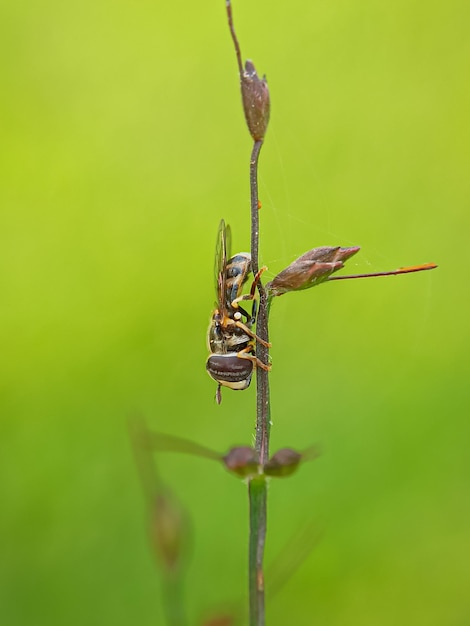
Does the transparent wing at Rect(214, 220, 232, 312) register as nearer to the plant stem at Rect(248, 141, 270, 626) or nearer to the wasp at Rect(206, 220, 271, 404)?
the wasp at Rect(206, 220, 271, 404)

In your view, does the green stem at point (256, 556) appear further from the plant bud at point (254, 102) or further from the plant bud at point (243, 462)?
the plant bud at point (254, 102)

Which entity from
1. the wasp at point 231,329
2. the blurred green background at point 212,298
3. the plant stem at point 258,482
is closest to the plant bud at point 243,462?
the plant stem at point 258,482

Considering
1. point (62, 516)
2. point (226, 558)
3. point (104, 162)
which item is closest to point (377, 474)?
point (226, 558)

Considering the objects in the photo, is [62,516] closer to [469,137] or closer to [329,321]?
[329,321]

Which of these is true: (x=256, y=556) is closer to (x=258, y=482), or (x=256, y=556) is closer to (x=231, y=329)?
(x=258, y=482)

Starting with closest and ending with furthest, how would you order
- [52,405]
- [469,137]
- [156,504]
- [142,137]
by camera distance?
1. [156,504]
2. [52,405]
3. [469,137]
4. [142,137]

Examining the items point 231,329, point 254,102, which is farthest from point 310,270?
point 231,329
